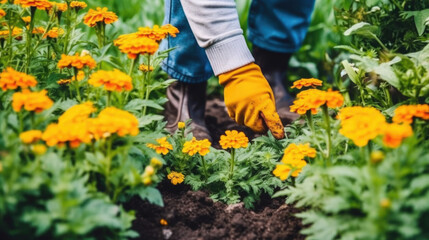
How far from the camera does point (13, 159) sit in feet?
4.20

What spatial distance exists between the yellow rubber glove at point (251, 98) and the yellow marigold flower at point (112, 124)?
736 millimetres

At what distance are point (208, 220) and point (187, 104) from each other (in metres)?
0.94

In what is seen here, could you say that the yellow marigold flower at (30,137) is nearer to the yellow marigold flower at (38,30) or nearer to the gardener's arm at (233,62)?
the yellow marigold flower at (38,30)

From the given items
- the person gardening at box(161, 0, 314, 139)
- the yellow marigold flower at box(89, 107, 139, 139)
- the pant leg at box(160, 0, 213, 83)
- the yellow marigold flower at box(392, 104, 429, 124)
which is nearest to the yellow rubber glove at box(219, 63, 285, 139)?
the person gardening at box(161, 0, 314, 139)

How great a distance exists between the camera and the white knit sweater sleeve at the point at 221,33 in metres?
2.00

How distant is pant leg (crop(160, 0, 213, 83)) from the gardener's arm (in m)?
0.41

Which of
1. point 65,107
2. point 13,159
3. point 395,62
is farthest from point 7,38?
point 395,62

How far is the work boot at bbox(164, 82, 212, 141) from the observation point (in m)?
2.60

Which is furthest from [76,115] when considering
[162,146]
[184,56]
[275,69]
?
[275,69]

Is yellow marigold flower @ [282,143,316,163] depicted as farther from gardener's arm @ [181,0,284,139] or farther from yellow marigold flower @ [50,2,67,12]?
yellow marigold flower @ [50,2,67,12]

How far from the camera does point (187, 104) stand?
2619mm

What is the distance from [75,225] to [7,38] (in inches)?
43.0

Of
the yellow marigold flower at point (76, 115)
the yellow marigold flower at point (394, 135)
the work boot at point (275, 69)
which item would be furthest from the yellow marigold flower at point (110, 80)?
the work boot at point (275, 69)

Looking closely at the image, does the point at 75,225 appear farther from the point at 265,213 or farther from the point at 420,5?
the point at 420,5
